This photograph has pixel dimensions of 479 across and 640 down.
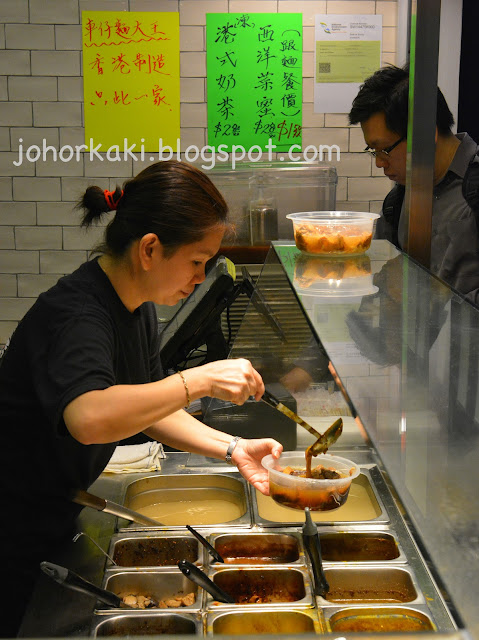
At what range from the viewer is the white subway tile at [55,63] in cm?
472

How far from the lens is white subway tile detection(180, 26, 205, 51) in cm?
469

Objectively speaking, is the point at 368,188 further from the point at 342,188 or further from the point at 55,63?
the point at 55,63

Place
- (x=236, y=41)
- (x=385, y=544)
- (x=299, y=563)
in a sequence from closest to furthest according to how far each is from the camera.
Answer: (x=299, y=563) → (x=385, y=544) → (x=236, y=41)

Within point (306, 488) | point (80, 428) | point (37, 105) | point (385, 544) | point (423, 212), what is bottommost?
point (385, 544)

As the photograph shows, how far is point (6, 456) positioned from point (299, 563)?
2.78 ft

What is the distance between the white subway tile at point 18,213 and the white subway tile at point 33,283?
375 mm

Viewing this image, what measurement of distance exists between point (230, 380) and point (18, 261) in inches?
140

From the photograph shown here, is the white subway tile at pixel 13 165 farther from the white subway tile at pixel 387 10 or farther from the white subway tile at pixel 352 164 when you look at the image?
the white subway tile at pixel 387 10

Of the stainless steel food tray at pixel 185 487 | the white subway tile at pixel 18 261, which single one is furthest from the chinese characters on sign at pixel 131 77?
the stainless steel food tray at pixel 185 487

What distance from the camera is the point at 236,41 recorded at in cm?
467

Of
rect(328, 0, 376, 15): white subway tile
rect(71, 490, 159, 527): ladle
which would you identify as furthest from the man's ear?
rect(328, 0, 376, 15): white subway tile

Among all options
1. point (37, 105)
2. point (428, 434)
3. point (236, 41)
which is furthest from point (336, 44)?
point (428, 434)

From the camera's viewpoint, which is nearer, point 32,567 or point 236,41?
point 32,567

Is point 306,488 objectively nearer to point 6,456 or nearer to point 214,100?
point 6,456
